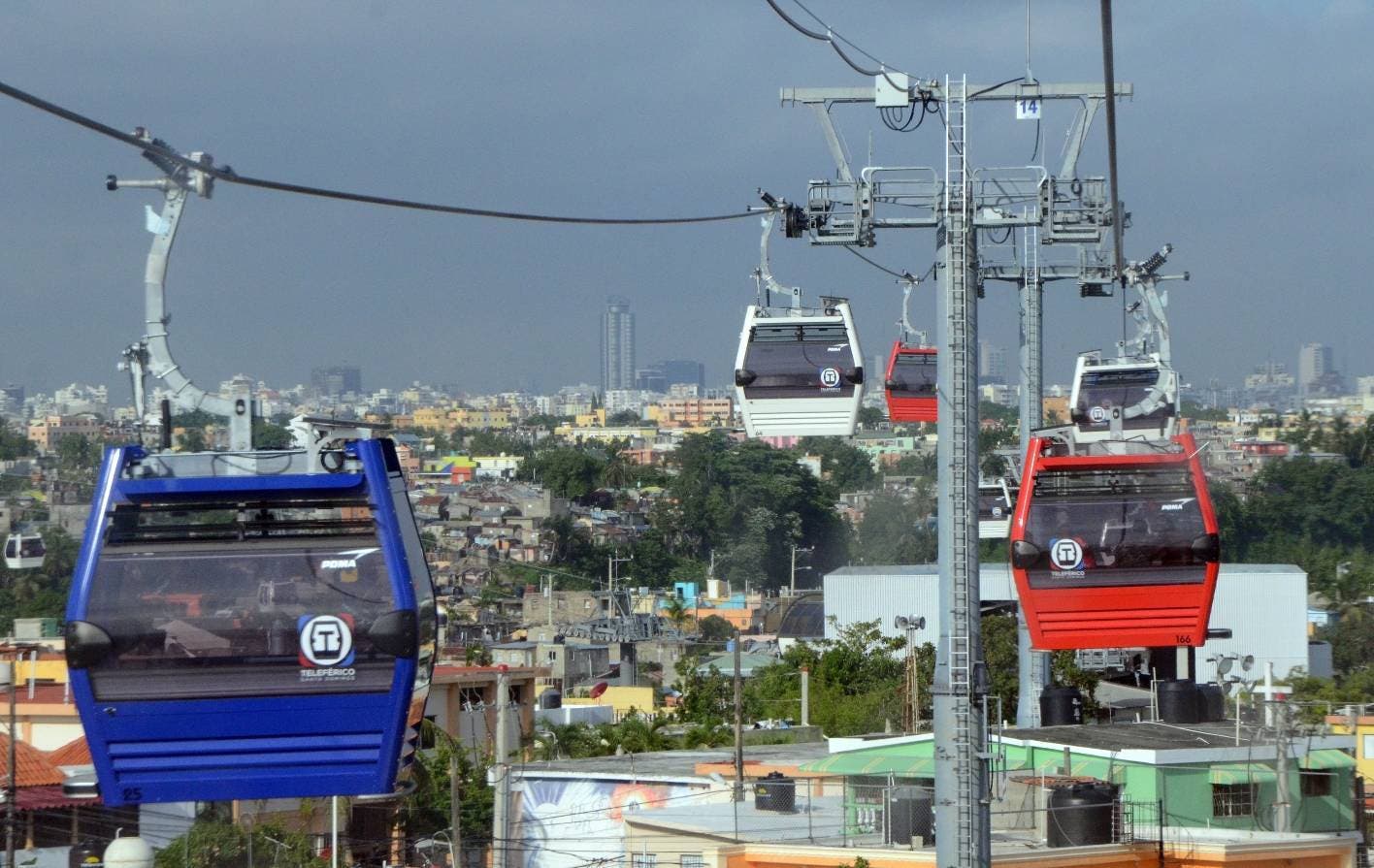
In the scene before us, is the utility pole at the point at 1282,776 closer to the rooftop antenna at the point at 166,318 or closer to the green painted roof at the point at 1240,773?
the green painted roof at the point at 1240,773

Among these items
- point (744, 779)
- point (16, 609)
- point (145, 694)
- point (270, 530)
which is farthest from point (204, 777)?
point (16, 609)

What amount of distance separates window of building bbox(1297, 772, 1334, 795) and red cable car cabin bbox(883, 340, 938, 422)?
690 cm

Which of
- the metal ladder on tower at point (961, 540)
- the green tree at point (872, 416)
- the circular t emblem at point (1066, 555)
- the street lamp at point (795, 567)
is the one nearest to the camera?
the metal ladder on tower at point (961, 540)

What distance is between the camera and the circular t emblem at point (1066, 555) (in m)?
13.4

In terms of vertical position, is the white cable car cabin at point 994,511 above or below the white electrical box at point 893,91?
A: below

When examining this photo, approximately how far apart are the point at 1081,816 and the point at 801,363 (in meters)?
4.84

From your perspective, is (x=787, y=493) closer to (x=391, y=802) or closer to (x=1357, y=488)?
(x=1357, y=488)

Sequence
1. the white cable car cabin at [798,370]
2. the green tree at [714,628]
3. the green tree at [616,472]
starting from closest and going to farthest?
→ the white cable car cabin at [798,370] < the green tree at [714,628] < the green tree at [616,472]

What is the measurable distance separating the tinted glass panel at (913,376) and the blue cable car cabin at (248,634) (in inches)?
648

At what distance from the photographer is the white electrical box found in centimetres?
1183

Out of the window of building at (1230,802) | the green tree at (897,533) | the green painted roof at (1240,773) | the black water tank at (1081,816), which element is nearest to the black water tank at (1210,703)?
the green painted roof at (1240,773)

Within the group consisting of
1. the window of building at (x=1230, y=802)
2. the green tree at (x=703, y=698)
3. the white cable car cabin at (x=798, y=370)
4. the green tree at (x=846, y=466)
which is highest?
the green tree at (x=846, y=466)

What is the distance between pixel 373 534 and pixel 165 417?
4.40 ft

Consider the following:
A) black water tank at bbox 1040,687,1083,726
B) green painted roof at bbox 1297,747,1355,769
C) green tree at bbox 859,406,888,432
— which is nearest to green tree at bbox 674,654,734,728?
black water tank at bbox 1040,687,1083,726
